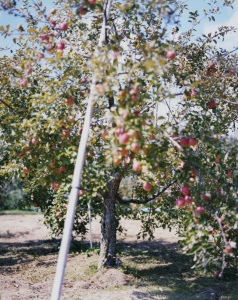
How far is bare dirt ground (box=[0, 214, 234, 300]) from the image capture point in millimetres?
5545

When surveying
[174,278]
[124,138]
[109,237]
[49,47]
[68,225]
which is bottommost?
[174,278]

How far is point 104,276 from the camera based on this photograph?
20.5 ft

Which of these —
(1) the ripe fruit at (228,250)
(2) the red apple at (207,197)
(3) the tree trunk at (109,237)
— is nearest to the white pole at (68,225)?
(2) the red apple at (207,197)

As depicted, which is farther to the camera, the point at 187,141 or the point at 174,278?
the point at 174,278

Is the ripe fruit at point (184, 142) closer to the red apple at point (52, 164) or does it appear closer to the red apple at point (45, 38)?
the red apple at point (52, 164)

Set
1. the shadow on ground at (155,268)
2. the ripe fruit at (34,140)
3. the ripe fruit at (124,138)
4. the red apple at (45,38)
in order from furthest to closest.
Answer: the shadow on ground at (155,268) → the ripe fruit at (34,140) → the red apple at (45,38) → the ripe fruit at (124,138)

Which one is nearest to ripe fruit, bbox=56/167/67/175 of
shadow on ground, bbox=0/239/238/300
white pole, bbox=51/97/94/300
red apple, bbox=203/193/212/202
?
white pole, bbox=51/97/94/300

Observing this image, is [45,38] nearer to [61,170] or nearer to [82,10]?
[82,10]

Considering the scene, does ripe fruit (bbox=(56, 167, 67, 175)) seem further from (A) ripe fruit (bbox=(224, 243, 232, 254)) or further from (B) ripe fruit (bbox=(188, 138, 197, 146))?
(A) ripe fruit (bbox=(224, 243, 232, 254))

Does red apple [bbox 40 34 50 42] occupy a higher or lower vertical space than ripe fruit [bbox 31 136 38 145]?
higher

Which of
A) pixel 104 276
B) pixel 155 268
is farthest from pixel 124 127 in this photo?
pixel 155 268

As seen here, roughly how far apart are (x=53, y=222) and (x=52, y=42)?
5.70 meters

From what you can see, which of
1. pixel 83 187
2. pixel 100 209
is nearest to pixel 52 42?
pixel 83 187

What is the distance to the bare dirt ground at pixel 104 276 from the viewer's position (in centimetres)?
555
